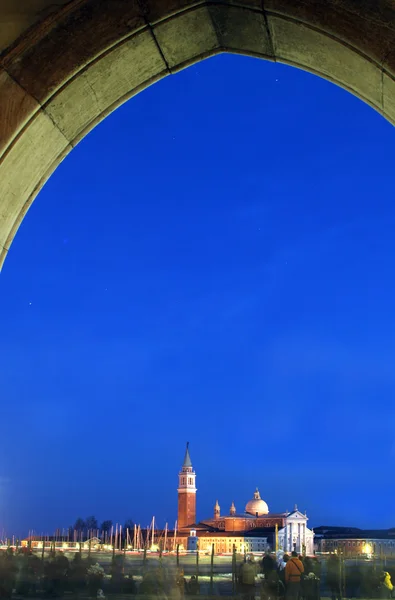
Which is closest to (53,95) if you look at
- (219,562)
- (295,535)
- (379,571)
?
(379,571)

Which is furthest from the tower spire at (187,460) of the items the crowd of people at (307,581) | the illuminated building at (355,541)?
the crowd of people at (307,581)

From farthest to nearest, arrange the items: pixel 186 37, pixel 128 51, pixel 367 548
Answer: pixel 367 548 → pixel 186 37 → pixel 128 51

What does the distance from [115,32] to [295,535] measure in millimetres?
86726

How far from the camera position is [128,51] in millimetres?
2943

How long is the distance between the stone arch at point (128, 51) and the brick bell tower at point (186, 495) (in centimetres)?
9575

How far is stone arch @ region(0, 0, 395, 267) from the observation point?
8.32ft

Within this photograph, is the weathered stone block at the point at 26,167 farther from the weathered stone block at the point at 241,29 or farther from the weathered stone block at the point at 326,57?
the weathered stone block at the point at 326,57


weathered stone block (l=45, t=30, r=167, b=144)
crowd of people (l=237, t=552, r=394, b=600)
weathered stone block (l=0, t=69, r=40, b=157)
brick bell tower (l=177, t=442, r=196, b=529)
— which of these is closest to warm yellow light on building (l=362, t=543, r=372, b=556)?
crowd of people (l=237, t=552, r=394, b=600)

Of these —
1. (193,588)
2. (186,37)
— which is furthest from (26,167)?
(193,588)

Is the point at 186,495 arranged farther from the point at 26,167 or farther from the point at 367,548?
the point at 26,167

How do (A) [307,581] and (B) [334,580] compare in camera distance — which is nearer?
(A) [307,581]

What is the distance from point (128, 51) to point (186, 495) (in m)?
101

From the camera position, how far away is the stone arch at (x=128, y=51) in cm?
254

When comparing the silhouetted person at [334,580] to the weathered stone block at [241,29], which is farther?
the silhouetted person at [334,580]
